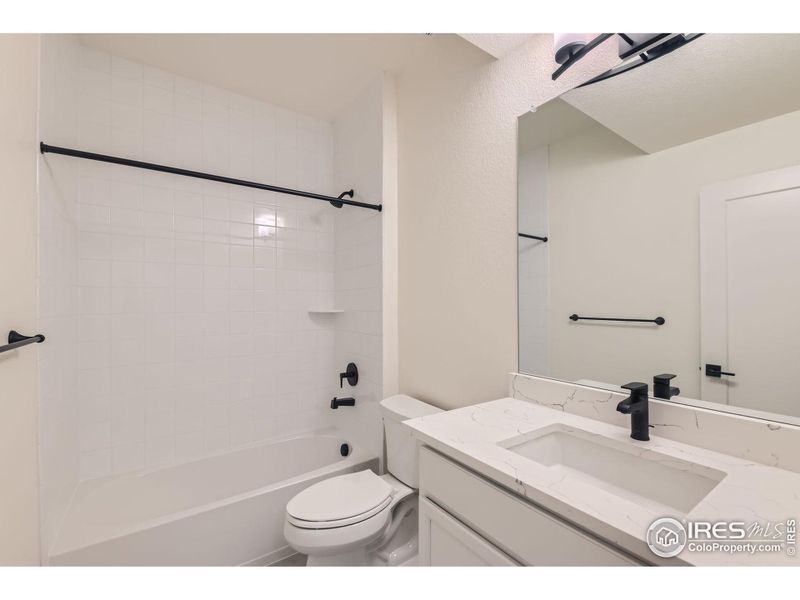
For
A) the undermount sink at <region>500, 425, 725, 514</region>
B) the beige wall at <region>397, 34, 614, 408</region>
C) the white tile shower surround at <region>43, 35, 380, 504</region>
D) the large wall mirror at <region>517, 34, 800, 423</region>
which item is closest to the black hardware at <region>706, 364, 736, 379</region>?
the large wall mirror at <region>517, 34, 800, 423</region>

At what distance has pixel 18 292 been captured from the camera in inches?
37.6

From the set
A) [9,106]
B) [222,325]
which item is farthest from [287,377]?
[9,106]

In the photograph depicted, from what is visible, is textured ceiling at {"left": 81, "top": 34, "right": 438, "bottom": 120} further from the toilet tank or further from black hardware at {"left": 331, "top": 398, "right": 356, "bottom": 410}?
black hardware at {"left": 331, "top": 398, "right": 356, "bottom": 410}

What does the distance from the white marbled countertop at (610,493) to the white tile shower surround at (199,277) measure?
3.44 ft

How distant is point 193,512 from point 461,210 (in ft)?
5.49

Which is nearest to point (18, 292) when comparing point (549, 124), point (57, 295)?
point (57, 295)

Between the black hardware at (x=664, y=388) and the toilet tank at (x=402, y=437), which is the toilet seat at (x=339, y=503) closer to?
the toilet tank at (x=402, y=437)

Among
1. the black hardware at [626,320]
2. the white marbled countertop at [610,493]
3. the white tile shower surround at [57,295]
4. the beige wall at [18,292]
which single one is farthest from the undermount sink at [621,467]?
the white tile shower surround at [57,295]

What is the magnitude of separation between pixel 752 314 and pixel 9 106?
76.9 inches

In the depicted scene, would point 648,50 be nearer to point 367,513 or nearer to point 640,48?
point 640,48

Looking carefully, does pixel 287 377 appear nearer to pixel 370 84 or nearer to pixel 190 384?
pixel 190 384

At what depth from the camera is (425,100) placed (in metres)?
1.74

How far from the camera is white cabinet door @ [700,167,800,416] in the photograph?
2.52 feet
